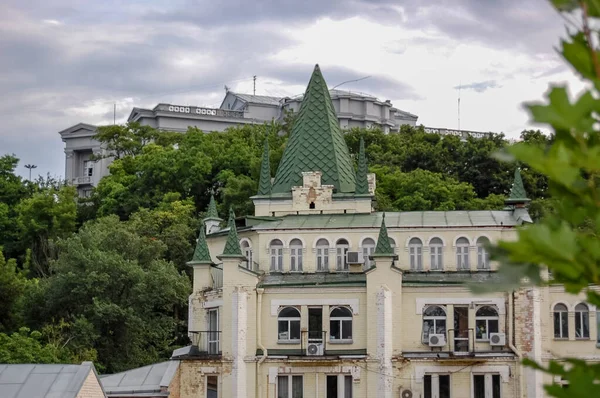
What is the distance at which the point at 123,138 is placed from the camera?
91875 millimetres

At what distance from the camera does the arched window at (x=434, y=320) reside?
4519 cm

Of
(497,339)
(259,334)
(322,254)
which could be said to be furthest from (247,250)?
(497,339)

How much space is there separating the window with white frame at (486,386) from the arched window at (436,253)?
17.2 ft

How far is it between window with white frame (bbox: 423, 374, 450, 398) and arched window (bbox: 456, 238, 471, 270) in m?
5.07

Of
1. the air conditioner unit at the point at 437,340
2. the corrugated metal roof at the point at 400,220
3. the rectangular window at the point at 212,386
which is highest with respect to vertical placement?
the corrugated metal roof at the point at 400,220

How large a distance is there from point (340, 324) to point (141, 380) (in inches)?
333

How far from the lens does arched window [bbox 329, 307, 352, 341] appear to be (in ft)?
150

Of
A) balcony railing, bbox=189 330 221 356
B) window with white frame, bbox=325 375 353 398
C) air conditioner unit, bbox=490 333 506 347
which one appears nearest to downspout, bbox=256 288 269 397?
balcony railing, bbox=189 330 221 356

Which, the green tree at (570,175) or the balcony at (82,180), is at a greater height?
the balcony at (82,180)

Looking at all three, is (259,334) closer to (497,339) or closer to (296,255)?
(296,255)

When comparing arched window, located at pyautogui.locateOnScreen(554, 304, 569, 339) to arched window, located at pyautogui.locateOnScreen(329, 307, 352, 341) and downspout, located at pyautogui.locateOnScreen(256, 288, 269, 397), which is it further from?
downspout, located at pyautogui.locateOnScreen(256, 288, 269, 397)

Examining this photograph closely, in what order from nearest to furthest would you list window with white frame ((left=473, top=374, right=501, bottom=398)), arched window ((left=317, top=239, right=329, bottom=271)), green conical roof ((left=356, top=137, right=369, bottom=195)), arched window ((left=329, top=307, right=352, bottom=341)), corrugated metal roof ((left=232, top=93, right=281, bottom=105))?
1. window with white frame ((left=473, top=374, right=501, bottom=398))
2. arched window ((left=329, top=307, right=352, bottom=341))
3. arched window ((left=317, top=239, right=329, bottom=271))
4. green conical roof ((left=356, top=137, right=369, bottom=195))
5. corrugated metal roof ((left=232, top=93, right=281, bottom=105))

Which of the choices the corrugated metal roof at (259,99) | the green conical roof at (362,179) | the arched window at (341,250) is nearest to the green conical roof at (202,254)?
the arched window at (341,250)

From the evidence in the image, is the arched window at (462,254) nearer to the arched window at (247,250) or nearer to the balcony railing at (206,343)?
the arched window at (247,250)
